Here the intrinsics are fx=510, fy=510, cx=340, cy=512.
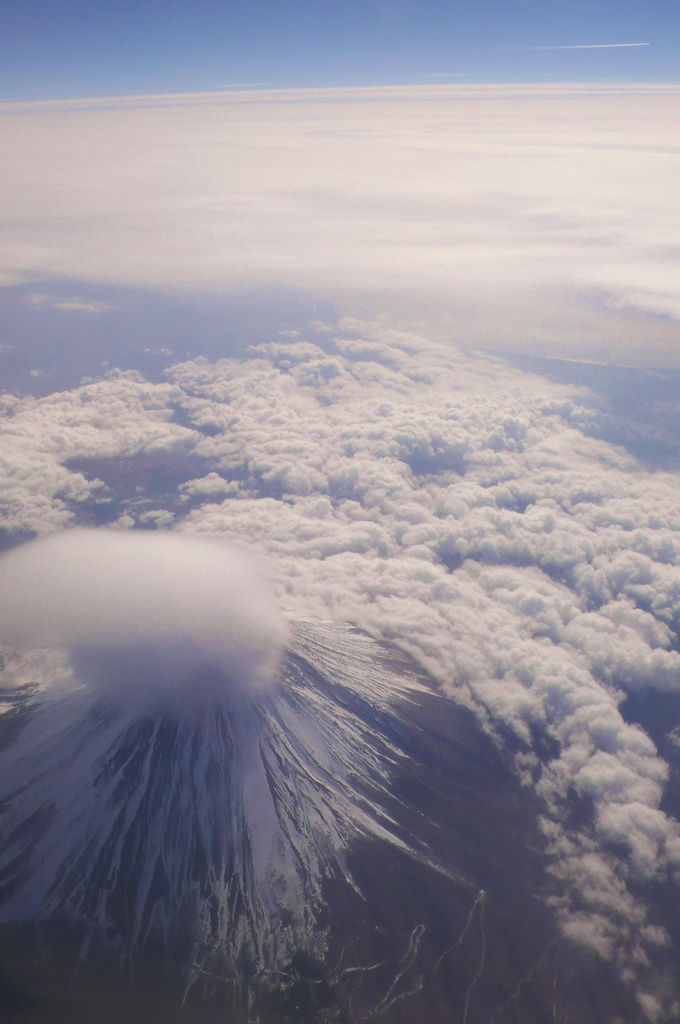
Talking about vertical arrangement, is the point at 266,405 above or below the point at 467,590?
above

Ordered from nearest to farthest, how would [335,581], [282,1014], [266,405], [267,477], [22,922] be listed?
[282,1014] < [22,922] < [335,581] < [267,477] < [266,405]

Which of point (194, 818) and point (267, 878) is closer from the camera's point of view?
point (267, 878)

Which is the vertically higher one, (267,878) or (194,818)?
(194,818)

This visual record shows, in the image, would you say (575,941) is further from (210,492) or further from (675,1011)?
(210,492)

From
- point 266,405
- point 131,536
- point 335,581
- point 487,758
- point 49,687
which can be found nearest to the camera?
point 49,687

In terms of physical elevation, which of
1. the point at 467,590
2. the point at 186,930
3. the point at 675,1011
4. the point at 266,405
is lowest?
the point at 675,1011

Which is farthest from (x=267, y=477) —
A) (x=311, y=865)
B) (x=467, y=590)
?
(x=311, y=865)

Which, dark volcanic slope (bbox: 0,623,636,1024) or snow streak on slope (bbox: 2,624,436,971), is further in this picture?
snow streak on slope (bbox: 2,624,436,971)

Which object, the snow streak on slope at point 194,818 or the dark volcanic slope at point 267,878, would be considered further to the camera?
the snow streak on slope at point 194,818
